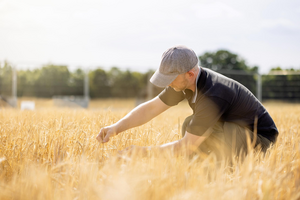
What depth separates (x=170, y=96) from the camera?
2.00 m

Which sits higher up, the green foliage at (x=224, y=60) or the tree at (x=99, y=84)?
the green foliage at (x=224, y=60)

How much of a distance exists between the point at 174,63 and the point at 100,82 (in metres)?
10.4

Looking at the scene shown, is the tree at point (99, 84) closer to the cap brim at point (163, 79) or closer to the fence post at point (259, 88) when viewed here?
the fence post at point (259, 88)

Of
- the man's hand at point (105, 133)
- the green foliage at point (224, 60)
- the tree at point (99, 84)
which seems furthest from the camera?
the green foliage at point (224, 60)

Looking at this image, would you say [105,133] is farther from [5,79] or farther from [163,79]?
[5,79]

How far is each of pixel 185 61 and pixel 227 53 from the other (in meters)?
33.8

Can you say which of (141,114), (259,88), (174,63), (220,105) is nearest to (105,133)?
(141,114)

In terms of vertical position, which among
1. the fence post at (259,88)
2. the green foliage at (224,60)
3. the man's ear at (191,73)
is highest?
the green foliage at (224,60)

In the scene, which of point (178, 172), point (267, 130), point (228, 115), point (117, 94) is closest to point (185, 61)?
point (228, 115)

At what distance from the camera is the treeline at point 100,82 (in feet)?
33.2

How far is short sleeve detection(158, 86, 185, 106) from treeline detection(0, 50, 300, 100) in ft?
30.4

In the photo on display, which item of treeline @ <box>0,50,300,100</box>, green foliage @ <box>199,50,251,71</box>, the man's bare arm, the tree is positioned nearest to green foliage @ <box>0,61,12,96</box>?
treeline @ <box>0,50,300,100</box>

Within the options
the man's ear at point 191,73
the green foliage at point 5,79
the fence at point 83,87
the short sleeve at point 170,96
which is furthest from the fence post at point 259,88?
the man's ear at point 191,73

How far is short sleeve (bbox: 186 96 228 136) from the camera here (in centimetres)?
148
